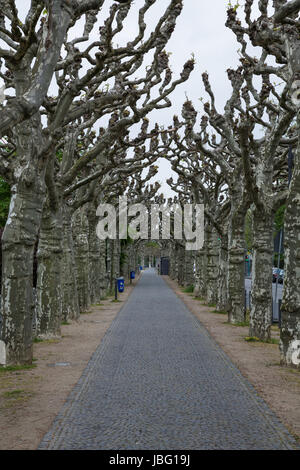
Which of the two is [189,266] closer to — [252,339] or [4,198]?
[4,198]

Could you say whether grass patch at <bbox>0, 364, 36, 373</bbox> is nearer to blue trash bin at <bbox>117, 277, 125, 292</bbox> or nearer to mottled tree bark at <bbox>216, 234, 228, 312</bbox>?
mottled tree bark at <bbox>216, 234, 228, 312</bbox>

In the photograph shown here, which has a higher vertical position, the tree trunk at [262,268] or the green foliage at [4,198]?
the green foliage at [4,198]

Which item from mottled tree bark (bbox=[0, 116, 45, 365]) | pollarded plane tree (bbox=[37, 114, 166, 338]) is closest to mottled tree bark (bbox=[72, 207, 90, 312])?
pollarded plane tree (bbox=[37, 114, 166, 338])

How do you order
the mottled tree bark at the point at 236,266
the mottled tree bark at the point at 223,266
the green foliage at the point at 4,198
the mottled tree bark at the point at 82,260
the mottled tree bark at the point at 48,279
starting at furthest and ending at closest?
the green foliage at the point at 4,198
the mottled tree bark at the point at 82,260
the mottled tree bark at the point at 223,266
the mottled tree bark at the point at 236,266
the mottled tree bark at the point at 48,279

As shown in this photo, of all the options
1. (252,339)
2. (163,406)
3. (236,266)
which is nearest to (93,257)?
(236,266)

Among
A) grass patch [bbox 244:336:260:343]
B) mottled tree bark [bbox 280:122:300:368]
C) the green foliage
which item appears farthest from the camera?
the green foliage

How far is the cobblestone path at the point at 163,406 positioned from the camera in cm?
586

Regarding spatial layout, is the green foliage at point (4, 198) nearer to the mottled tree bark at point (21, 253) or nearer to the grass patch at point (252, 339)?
the grass patch at point (252, 339)

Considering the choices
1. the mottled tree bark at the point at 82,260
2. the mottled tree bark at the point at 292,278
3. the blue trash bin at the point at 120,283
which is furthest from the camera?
the blue trash bin at the point at 120,283

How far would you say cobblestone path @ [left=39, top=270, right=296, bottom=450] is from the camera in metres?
5.86

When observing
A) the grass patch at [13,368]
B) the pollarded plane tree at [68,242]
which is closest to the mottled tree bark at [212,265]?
the pollarded plane tree at [68,242]

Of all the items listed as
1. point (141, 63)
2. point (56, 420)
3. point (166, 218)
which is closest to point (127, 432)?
point (56, 420)

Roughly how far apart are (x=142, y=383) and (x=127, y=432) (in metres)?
2.75

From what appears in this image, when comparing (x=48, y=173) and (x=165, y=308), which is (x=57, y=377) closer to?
(x=48, y=173)
